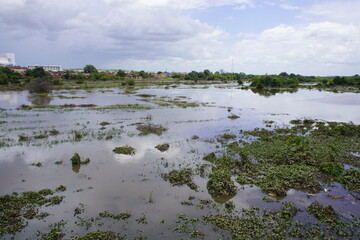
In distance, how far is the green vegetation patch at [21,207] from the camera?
30.2 feet

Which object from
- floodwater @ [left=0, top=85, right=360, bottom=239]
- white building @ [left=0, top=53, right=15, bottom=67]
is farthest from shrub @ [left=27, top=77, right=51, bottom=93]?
white building @ [left=0, top=53, right=15, bottom=67]

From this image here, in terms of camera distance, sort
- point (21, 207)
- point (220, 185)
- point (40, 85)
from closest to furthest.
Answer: point (21, 207) → point (220, 185) → point (40, 85)

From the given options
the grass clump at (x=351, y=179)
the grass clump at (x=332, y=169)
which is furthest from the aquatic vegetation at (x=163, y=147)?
the grass clump at (x=351, y=179)

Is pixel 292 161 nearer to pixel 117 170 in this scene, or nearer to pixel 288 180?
pixel 288 180

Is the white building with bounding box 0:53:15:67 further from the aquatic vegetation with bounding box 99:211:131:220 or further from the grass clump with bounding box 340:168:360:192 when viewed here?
the grass clump with bounding box 340:168:360:192

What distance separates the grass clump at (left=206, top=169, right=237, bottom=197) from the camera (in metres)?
11.9

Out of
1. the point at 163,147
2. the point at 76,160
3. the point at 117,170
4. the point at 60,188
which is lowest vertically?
the point at 60,188

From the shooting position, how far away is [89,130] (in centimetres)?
2309

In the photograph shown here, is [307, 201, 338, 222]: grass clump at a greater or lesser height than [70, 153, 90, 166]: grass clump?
lesser

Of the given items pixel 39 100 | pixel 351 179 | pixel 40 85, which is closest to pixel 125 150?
pixel 351 179

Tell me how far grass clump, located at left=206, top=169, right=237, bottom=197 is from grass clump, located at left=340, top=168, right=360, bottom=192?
5.98 metres

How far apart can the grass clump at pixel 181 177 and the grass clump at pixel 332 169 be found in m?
7.74

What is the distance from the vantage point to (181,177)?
13461 millimetres

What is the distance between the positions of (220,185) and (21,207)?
9.08 metres
